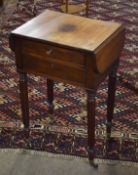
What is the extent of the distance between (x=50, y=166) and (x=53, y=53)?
2.32 ft

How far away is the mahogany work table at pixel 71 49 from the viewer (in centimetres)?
184

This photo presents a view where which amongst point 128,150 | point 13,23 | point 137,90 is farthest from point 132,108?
→ point 13,23

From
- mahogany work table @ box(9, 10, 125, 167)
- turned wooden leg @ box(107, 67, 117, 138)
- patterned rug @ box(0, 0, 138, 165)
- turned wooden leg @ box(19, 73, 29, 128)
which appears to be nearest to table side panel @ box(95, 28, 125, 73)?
mahogany work table @ box(9, 10, 125, 167)

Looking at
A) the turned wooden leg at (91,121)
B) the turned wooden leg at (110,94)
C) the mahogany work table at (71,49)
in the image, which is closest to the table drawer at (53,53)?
the mahogany work table at (71,49)

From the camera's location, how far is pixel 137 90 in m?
2.87

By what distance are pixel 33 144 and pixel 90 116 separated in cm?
53

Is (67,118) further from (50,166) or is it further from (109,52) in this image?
(109,52)

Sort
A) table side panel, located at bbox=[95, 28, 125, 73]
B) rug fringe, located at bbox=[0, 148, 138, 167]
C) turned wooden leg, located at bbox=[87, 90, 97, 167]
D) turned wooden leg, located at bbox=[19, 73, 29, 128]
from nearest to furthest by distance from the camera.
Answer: table side panel, located at bbox=[95, 28, 125, 73]
turned wooden leg, located at bbox=[87, 90, 97, 167]
turned wooden leg, located at bbox=[19, 73, 29, 128]
rug fringe, located at bbox=[0, 148, 138, 167]

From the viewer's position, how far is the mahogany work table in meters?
1.84

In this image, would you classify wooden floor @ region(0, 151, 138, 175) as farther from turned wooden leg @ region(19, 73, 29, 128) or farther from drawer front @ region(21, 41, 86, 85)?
drawer front @ region(21, 41, 86, 85)

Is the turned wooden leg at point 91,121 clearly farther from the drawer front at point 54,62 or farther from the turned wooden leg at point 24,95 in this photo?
the turned wooden leg at point 24,95

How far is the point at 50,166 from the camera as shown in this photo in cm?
223

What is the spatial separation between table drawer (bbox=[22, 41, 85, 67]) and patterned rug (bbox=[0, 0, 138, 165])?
671 millimetres

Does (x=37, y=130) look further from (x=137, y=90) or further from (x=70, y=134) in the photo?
(x=137, y=90)
